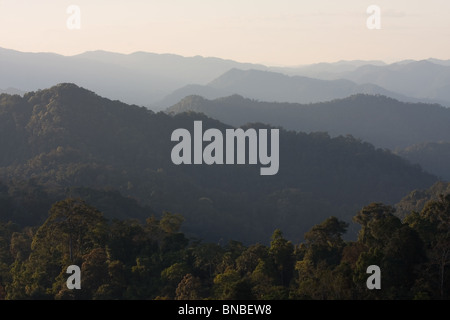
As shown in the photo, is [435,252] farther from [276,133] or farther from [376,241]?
[276,133]

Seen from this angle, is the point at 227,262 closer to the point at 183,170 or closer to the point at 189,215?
the point at 189,215

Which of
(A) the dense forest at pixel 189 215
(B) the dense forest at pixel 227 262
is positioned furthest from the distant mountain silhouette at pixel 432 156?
(B) the dense forest at pixel 227 262

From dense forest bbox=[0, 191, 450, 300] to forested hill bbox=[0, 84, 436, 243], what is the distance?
1330 inches

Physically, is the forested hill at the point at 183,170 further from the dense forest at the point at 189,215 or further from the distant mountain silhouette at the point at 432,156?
the distant mountain silhouette at the point at 432,156

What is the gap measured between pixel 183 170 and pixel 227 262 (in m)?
80.8

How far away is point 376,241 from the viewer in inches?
1174

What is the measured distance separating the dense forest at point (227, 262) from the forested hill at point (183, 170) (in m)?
33.8

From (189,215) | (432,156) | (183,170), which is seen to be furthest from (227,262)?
(432,156)

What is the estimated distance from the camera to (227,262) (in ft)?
105

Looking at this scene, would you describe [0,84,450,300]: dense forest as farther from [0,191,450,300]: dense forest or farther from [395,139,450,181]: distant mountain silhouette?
[395,139,450,181]: distant mountain silhouette

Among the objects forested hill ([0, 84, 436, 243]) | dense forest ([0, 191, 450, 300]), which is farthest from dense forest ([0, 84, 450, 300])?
forested hill ([0, 84, 436, 243])

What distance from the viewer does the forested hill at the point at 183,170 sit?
8888 cm
